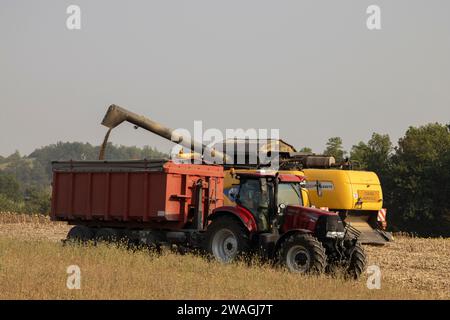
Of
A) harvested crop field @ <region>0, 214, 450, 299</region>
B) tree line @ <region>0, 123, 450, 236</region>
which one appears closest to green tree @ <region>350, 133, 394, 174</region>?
tree line @ <region>0, 123, 450, 236</region>

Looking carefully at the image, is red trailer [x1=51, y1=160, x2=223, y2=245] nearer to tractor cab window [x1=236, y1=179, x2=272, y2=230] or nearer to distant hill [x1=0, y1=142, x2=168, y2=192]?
tractor cab window [x1=236, y1=179, x2=272, y2=230]

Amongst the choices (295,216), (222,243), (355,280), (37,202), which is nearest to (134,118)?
(222,243)

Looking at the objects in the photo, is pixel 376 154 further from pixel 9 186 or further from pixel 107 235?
pixel 9 186

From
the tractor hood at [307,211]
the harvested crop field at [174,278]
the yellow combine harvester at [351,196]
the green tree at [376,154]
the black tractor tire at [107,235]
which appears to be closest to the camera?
the harvested crop field at [174,278]

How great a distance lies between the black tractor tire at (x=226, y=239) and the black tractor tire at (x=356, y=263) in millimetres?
1930

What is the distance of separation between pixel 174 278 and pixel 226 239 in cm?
320

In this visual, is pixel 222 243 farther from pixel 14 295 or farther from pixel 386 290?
pixel 14 295

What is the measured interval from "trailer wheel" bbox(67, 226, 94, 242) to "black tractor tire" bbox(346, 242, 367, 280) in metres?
6.39

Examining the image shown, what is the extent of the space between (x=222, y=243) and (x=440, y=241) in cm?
999

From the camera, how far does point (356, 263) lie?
12148 mm

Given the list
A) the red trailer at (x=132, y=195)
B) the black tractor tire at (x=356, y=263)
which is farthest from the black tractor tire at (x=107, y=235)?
the black tractor tire at (x=356, y=263)

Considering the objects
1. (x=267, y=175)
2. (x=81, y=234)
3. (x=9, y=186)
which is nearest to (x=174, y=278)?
(x=267, y=175)

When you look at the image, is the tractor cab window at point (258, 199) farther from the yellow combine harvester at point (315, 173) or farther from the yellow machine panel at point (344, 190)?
the yellow machine panel at point (344, 190)

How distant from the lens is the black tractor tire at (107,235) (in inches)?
611
